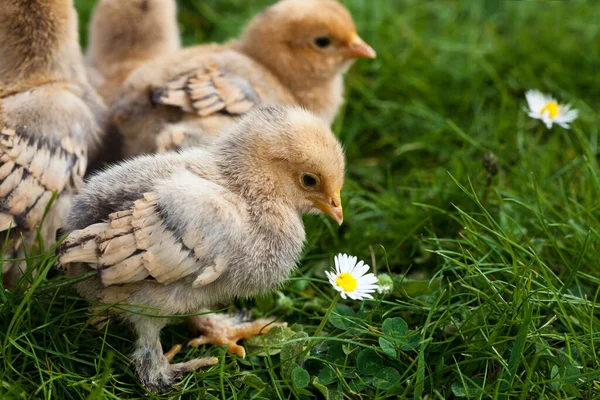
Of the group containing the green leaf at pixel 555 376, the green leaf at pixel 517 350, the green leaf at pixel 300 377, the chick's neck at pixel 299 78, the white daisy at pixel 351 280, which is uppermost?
the chick's neck at pixel 299 78

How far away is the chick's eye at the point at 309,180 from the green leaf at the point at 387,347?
0.57 m

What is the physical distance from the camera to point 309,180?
2.57 metres

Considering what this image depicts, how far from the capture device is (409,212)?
3303 mm

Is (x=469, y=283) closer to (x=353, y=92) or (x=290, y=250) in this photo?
(x=290, y=250)

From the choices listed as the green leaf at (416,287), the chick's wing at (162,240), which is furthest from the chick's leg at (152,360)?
the green leaf at (416,287)

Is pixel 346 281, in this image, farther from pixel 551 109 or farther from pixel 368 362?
pixel 551 109

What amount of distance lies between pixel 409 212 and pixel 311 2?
43.9 inches

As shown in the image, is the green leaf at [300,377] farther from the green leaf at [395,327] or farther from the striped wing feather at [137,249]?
the striped wing feather at [137,249]

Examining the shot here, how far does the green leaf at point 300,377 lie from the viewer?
244cm

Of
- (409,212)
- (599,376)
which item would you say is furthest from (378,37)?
Result: (599,376)

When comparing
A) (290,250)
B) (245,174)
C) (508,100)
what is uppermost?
(245,174)

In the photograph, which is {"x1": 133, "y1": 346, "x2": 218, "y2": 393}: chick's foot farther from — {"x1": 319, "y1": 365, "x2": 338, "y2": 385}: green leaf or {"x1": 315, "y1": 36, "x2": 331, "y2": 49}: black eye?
{"x1": 315, "y1": 36, "x2": 331, "y2": 49}: black eye

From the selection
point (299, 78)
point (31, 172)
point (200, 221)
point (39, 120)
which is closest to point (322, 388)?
point (200, 221)

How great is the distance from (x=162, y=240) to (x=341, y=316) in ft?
2.25
